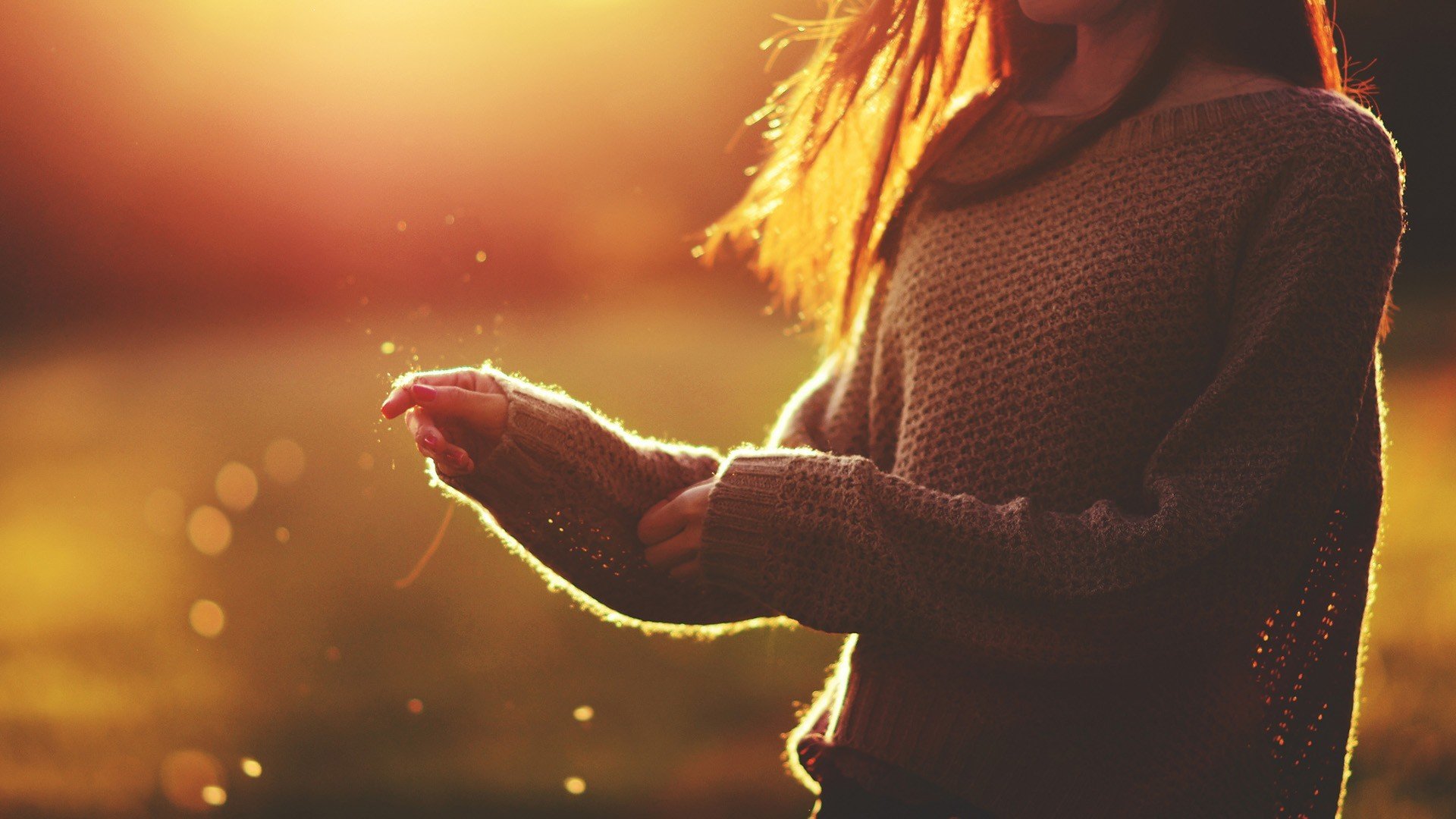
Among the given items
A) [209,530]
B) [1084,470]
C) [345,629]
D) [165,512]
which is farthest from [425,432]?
[165,512]

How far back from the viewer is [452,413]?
1000 mm

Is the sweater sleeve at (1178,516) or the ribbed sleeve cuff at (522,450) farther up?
the ribbed sleeve cuff at (522,450)

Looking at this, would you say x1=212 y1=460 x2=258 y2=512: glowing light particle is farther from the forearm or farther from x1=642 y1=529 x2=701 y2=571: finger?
x1=642 y1=529 x2=701 y2=571: finger

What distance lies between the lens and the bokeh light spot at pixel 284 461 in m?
3.71

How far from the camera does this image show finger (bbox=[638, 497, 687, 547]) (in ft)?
3.44

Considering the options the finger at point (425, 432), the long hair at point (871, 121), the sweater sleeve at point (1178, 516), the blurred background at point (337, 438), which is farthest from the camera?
the blurred background at point (337, 438)

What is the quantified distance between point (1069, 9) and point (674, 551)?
2.22ft

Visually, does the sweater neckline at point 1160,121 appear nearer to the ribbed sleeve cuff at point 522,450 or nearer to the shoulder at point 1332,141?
the shoulder at point 1332,141

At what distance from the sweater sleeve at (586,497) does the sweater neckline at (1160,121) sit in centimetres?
52

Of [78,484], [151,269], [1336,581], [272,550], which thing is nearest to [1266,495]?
[1336,581]

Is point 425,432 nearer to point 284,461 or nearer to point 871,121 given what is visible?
point 871,121

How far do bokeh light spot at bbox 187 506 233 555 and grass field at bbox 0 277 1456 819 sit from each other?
0.01 meters

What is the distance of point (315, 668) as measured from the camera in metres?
3.29

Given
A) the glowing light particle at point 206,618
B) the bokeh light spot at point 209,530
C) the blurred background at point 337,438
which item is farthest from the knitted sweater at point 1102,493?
the bokeh light spot at point 209,530
